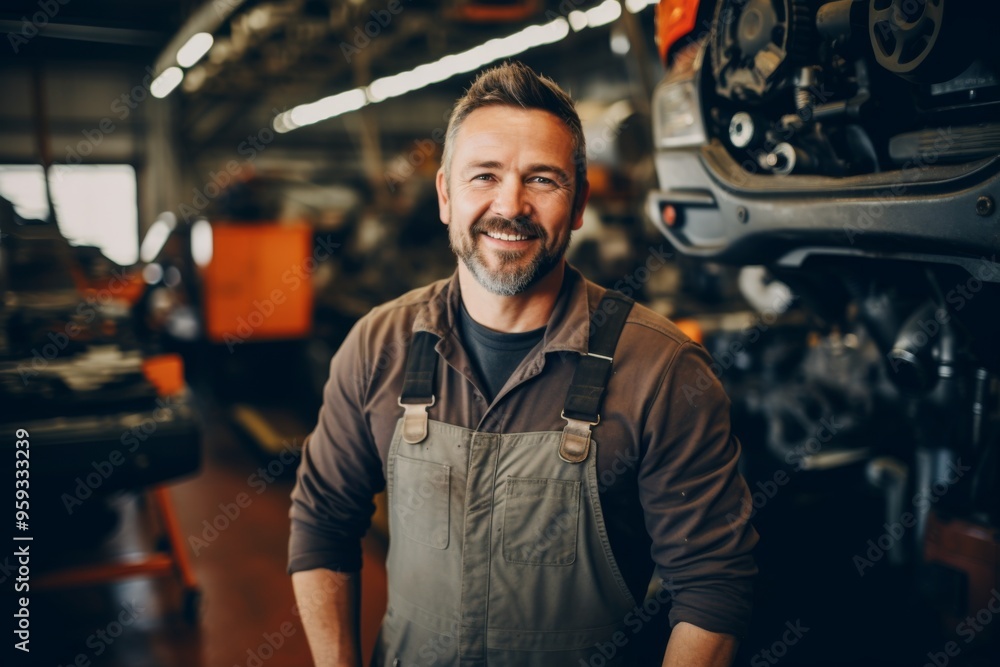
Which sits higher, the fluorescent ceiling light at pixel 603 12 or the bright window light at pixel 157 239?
the fluorescent ceiling light at pixel 603 12

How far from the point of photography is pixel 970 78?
1429mm

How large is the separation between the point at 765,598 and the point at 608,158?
3.71 m

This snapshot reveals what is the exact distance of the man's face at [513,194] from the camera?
1.41 m

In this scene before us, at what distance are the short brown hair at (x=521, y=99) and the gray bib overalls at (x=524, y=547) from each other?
0.38 m

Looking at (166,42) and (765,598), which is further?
(166,42)

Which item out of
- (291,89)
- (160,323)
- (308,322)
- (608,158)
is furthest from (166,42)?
(608,158)

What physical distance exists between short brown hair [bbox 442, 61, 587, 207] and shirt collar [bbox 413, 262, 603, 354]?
0.59ft

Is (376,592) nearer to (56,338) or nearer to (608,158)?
(56,338)

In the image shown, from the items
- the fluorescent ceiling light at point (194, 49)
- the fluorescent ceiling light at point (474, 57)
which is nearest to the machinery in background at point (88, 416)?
the fluorescent ceiling light at point (474, 57)
